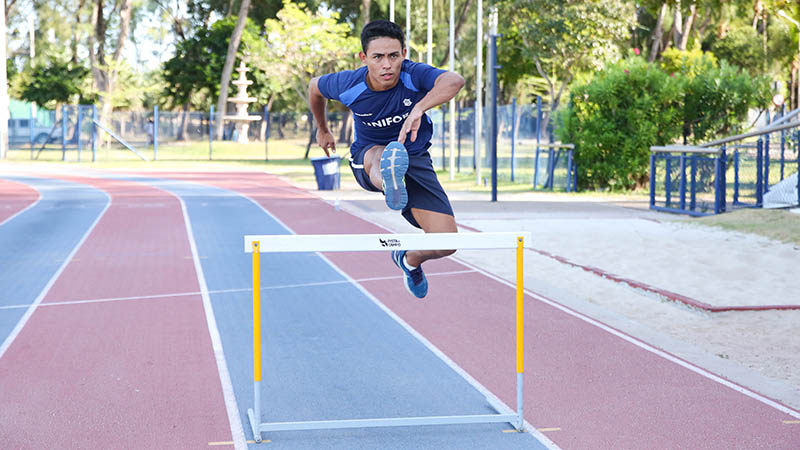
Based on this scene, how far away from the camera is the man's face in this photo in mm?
5379

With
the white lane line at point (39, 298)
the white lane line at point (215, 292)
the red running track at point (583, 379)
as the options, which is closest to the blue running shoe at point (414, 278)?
the red running track at point (583, 379)

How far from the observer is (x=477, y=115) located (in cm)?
2648

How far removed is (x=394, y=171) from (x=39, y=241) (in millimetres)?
10920

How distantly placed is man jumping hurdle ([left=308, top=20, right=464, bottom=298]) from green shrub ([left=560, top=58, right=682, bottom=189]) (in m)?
17.2

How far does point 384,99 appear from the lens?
18.3 feet

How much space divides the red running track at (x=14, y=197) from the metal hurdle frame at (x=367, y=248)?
13.9 metres

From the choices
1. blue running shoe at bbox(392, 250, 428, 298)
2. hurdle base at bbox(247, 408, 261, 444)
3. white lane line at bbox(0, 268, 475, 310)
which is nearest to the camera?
hurdle base at bbox(247, 408, 261, 444)

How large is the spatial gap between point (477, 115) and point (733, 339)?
62.2 ft

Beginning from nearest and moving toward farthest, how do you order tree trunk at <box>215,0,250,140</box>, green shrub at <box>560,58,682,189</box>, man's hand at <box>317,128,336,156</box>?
1. man's hand at <box>317,128,336,156</box>
2. green shrub at <box>560,58,682,189</box>
3. tree trunk at <box>215,0,250,140</box>

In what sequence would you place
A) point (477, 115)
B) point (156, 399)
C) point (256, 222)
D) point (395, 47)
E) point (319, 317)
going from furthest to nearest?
point (477, 115), point (256, 222), point (319, 317), point (156, 399), point (395, 47)

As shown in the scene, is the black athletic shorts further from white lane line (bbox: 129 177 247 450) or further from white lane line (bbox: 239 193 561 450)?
white lane line (bbox: 129 177 247 450)

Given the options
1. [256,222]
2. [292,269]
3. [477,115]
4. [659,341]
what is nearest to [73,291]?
[292,269]

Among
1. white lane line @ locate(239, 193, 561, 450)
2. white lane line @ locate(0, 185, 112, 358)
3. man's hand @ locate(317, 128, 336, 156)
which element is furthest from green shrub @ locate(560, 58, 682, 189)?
man's hand @ locate(317, 128, 336, 156)

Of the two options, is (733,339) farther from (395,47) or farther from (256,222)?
(256,222)
